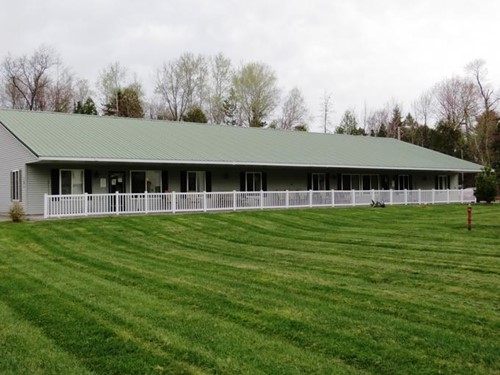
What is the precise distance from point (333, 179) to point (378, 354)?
26.9 m

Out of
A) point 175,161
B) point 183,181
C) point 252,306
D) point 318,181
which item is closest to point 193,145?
point 183,181

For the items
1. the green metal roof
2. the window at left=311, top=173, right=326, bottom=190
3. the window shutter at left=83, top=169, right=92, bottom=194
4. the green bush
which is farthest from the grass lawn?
the green bush

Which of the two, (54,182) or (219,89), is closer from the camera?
(54,182)

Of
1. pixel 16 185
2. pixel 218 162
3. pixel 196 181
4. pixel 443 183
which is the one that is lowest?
pixel 443 183

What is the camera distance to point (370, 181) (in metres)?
33.9

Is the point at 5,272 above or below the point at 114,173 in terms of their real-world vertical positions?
below

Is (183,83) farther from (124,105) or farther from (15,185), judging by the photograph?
(15,185)

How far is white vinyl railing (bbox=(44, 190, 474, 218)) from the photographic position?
20688 millimetres

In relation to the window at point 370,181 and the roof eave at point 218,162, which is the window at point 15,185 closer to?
the roof eave at point 218,162

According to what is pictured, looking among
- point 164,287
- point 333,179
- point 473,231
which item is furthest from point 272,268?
point 333,179

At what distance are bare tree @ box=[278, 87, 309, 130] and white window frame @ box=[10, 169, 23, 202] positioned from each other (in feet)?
133

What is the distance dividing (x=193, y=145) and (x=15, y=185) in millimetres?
8475

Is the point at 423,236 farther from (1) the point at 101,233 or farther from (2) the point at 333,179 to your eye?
(2) the point at 333,179

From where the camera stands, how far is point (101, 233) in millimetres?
16844
